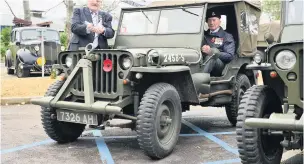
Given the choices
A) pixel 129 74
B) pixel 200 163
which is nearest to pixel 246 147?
pixel 200 163

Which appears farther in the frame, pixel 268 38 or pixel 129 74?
pixel 129 74

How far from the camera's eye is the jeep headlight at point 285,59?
3.97m

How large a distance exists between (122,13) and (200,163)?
3.19 metres

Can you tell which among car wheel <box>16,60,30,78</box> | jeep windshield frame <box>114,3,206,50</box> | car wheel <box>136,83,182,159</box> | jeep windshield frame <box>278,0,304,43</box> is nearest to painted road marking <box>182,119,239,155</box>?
car wheel <box>136,83,182,159</box>

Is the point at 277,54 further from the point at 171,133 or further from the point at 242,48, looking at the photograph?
the point at 242,48

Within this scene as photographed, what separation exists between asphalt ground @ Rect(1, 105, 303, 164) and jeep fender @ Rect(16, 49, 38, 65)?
8.43 m

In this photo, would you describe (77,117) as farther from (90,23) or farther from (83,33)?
(90,23)

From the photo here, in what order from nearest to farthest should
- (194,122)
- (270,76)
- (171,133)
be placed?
(270,76)
(171,133)
(194,122)

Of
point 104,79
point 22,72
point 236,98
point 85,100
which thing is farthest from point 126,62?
point 22,72

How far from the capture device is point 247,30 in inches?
306

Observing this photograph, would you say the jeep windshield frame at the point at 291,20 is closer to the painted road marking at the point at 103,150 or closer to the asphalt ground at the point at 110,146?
the asphalt ground at the point at 110,146

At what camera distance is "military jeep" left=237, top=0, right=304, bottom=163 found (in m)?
3.88

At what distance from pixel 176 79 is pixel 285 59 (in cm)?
233

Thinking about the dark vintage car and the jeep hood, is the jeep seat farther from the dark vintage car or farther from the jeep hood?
the dark vintage car
